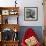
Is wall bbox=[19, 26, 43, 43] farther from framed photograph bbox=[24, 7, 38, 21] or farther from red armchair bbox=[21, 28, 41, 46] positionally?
framed photograph bbox=[24, 7, 38, 21]

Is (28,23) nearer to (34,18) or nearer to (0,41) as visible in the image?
(34,18)

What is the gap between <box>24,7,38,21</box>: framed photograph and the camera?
19.9 feet

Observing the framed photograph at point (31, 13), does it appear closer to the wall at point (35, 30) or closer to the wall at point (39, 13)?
the wall at point (39, 13)

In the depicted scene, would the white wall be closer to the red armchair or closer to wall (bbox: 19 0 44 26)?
wall (bbox: 19 0 44 26)

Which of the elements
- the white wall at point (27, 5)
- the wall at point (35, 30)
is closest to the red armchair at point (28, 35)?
the wall at point (35, 30)

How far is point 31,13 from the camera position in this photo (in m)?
6.10

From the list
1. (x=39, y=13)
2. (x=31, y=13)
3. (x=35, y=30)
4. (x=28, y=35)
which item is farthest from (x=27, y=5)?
(x=28, y=35)

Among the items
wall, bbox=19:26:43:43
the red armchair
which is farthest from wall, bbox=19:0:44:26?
the red armchair

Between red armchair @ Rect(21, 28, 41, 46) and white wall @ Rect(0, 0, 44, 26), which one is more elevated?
white wall @ Rect(0, 0, 44, 26)

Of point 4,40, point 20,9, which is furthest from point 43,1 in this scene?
point 4,40

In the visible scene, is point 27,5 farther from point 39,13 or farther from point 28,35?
point 28,35

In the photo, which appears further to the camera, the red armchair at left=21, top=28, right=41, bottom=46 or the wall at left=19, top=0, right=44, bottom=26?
the wall at left=19, top=0, right=44, bottom=26

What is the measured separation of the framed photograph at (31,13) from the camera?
6070 millimetres

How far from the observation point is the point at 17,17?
6020mm
